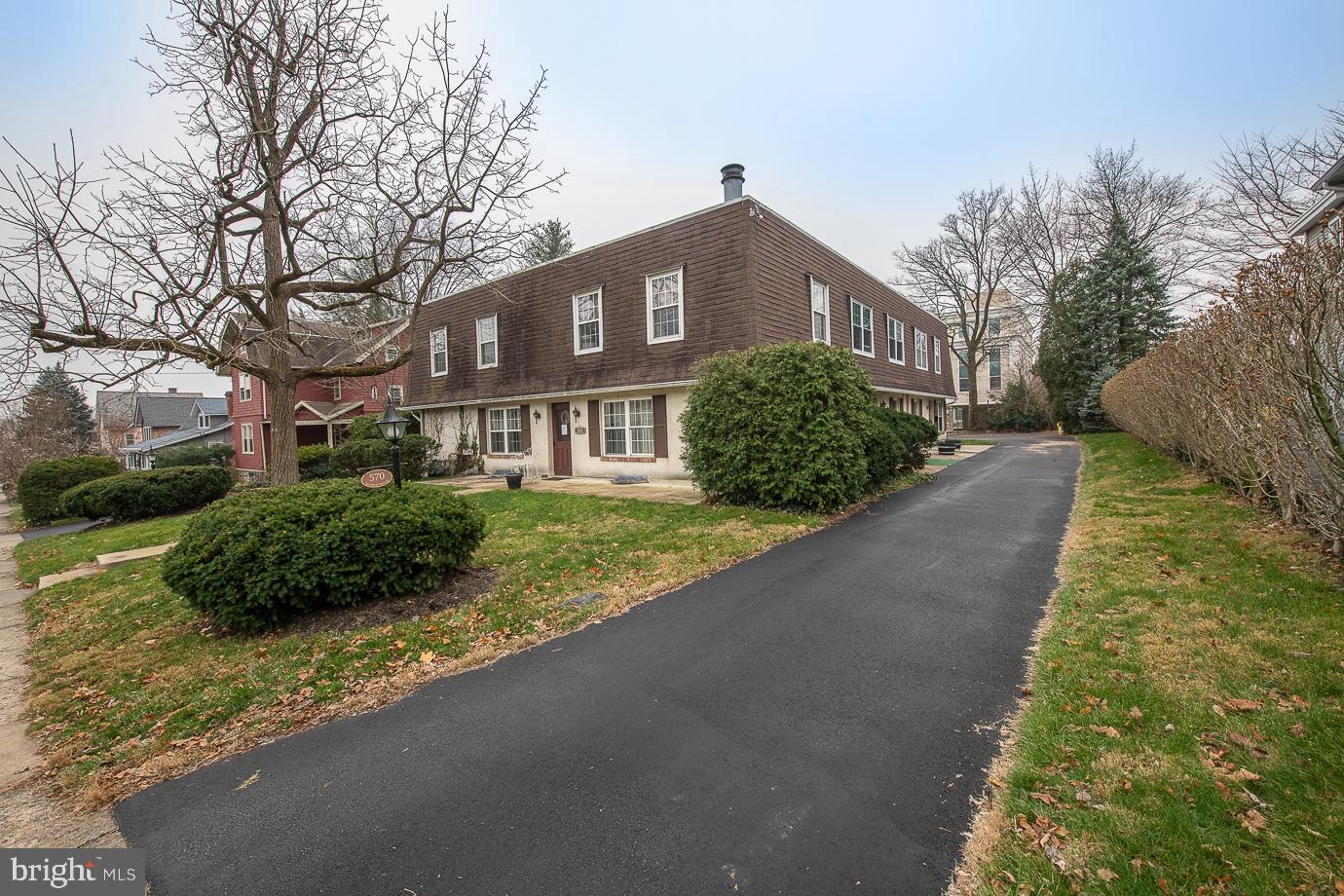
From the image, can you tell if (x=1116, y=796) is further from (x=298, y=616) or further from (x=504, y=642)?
(x=298, y=616)

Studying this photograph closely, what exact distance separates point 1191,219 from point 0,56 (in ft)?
129

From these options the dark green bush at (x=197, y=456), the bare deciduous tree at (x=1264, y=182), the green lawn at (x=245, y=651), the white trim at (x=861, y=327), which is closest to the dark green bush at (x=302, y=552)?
the green lawn at (x=245, y=651)

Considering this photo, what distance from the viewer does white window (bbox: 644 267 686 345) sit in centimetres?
1330

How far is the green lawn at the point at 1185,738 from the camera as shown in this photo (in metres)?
2.11

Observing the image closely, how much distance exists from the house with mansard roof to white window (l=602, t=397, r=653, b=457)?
4 cm

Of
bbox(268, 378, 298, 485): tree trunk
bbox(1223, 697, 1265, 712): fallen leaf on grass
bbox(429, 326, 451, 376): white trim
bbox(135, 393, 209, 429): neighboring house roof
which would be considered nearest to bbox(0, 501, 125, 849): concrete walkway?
bbox(268, 378, 298, 485): tree trunk

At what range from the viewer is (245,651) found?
15.4 feet

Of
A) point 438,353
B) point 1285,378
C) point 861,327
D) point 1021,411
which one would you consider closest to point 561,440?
point 438,353

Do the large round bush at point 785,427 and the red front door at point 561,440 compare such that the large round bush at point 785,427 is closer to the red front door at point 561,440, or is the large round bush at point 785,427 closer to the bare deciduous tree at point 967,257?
the red front door at point 561,440

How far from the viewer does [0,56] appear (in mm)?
7234

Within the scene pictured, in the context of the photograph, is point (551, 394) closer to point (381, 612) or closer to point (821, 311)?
point (821, 311)

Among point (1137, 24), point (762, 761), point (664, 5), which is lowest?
point (762, 761)

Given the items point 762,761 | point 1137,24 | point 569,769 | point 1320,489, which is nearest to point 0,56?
point 569,769

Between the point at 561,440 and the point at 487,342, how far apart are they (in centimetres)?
468
